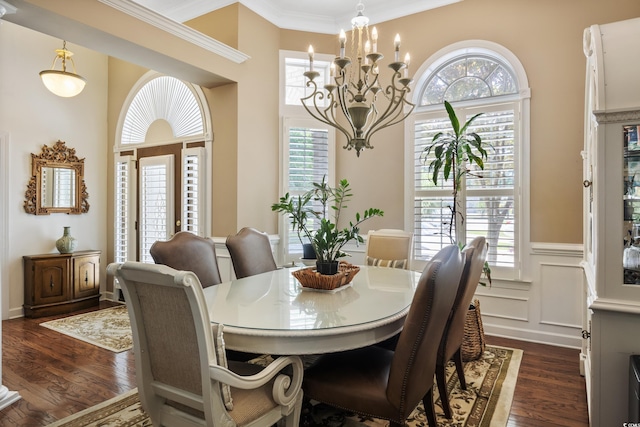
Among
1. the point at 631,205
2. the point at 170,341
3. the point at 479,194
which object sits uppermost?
the point at 479,194

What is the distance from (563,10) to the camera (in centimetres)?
353

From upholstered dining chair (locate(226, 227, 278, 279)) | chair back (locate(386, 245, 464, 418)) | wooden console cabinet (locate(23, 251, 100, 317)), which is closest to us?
chair back (locate(386, 245, 464, 418))

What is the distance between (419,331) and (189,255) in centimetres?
164

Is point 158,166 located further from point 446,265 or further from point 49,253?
point 446,265

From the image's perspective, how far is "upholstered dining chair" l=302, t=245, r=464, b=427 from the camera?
1.56 metres

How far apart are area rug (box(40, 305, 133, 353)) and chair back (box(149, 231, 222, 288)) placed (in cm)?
151

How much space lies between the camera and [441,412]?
2363mm

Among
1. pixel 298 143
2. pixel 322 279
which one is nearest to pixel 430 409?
pixel 322 279

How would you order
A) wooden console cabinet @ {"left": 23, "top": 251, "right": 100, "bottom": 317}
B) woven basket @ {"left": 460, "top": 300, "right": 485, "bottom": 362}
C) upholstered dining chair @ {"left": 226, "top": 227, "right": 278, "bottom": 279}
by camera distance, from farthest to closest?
wooden console cabinet @ {"left": 23, "top": 251, "right": 100, "bottom": 317}, woven basket @ {"left": 460, "top": 300, "right": 485, "bottom": 362}, upholstered dining chair @ {"left": 226, "top": 227, "right": 278, "bottom": 279}

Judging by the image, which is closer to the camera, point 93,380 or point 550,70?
point 93,380

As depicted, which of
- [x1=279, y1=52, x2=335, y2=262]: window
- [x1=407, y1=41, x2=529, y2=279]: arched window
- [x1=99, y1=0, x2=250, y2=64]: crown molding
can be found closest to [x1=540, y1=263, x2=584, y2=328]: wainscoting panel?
[x1=407, y1=41, x2=529, y2=279]: arched window

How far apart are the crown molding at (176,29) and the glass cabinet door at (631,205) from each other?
3.32 meters

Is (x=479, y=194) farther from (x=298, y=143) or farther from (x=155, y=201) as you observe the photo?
(x=155, y=201)

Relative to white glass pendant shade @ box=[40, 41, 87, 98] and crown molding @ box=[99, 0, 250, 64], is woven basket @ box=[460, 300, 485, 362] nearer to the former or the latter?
crown molding @ box=[99, 0, 250, 64]
